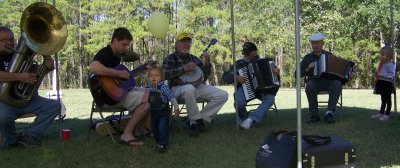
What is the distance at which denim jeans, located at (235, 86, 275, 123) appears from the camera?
6395 mm

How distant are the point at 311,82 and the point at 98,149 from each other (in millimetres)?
3588

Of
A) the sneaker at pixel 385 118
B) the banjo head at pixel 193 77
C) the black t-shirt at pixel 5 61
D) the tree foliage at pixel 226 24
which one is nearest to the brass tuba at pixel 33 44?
the black t-shirt at pixel 5 61

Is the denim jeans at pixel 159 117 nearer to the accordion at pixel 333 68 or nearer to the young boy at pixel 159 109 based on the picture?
the young boy at pixel 159 109

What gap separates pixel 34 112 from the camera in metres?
5.21

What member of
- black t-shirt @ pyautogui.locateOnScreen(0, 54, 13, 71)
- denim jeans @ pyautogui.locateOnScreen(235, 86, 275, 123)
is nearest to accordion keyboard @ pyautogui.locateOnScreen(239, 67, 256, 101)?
denim jeans @ pyautogui.locateOnScreen(235, 86, 275, 123)

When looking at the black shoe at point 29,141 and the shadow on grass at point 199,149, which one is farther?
the black shoe at point 29,141

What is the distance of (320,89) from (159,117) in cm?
311

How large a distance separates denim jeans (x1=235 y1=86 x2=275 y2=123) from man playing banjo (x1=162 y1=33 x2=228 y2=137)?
39 cm

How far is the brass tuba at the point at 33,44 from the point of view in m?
4.83

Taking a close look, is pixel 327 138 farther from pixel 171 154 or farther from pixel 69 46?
pixel 69 46

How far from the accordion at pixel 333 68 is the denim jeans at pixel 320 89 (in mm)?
111

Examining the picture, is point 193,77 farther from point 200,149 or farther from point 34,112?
point 34,112

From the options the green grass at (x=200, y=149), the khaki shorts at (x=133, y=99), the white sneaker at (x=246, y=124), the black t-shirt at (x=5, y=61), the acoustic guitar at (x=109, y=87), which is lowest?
the green grass at (x=200, y=149)

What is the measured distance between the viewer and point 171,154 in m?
4.77
